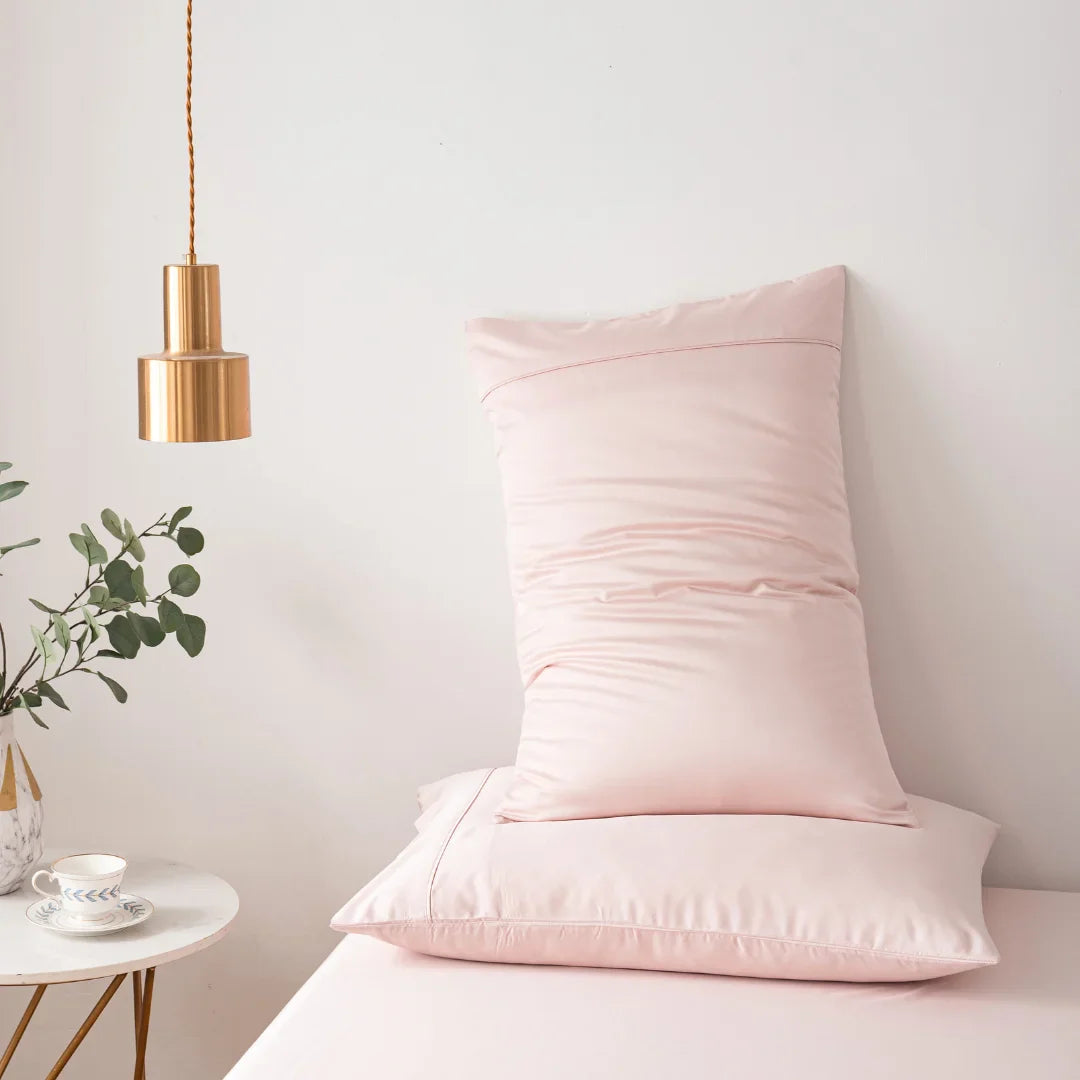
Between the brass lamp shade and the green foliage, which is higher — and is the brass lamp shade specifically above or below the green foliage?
above

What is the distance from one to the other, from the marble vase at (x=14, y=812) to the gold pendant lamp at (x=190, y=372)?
606 millimetres

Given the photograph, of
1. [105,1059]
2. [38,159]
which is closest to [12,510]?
[38,159]

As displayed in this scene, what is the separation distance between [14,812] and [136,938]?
0.24 metres

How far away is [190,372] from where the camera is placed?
3.72 feet

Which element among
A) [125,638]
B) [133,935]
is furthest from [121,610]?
[133,935]

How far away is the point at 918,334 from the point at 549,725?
73cm

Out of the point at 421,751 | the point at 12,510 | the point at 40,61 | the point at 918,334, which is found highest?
the point at 40,61

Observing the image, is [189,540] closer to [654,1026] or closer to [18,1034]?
[18,1034]

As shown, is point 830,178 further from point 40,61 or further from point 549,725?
point 40,61

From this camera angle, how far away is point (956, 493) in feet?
5.32

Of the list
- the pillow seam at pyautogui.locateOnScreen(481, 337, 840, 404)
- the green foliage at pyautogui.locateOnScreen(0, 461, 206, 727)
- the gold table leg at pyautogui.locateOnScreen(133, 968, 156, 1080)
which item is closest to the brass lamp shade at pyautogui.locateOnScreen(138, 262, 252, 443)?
the green foliage at pyautogui.locateOnScreen(0, 461, 206, 727)

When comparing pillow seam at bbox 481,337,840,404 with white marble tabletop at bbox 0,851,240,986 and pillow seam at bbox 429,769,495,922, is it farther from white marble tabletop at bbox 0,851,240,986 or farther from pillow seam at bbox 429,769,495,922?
white marble tabletop at bbox 0,851,240,986

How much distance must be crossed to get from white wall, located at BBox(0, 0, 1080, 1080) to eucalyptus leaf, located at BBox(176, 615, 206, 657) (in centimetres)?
21

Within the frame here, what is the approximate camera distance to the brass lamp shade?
1.13 meters
